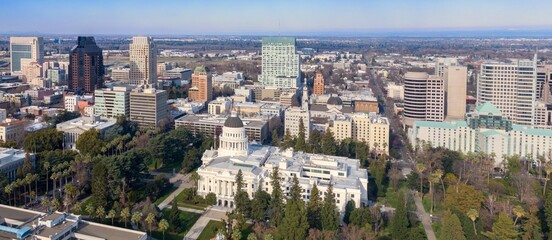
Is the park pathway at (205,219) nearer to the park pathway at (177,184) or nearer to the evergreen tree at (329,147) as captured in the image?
the park pathway at (177,184)

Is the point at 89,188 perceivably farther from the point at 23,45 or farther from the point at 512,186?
the point at 23,45

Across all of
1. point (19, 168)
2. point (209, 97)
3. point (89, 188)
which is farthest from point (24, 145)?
point (209, 97)

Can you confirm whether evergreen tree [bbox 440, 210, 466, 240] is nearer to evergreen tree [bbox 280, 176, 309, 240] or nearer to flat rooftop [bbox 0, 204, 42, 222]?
evergreen tree [bbox 280, 176, 309, 240]

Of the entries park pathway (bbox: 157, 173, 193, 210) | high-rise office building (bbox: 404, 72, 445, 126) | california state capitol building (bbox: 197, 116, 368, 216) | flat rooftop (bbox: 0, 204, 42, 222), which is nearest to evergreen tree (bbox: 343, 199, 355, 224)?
california state capitol building (bbox: 197, 116, 368, 216)

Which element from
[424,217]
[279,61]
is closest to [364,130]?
[424,217]

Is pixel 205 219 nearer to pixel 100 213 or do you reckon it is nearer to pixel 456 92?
pixel 100 213

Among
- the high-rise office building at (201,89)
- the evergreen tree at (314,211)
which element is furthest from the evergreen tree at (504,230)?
the high-rise office building at (201,89)
